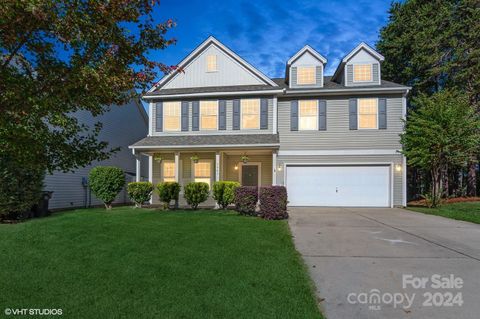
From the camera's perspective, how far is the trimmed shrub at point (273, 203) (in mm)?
9422

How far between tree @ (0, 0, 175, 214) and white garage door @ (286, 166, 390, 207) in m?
12.2

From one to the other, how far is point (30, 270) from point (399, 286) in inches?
200

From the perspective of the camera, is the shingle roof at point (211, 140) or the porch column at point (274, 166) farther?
the porch column at point (274, 166)

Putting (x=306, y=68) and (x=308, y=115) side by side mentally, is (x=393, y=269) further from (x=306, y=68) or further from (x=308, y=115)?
(x=306, y=68)

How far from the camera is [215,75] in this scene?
15.6 m

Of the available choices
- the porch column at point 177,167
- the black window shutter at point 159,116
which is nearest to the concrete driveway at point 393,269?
the porch column at point 177,167

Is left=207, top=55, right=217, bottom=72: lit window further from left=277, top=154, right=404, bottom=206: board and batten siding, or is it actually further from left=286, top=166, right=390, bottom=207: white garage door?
left=286, top=166, right=390, bottom=207: white garage door

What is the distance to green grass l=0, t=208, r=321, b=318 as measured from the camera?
10.6 feet

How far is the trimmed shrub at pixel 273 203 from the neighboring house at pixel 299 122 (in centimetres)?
432

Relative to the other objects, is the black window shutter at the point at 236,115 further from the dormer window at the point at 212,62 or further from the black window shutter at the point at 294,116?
the black window shutter at the point at 294,116

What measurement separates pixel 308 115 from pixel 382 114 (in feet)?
11.2

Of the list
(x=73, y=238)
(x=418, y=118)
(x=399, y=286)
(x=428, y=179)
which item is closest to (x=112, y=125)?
(x=73, y=238)

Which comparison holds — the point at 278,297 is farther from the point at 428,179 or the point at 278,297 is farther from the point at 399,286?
the point at 428,179

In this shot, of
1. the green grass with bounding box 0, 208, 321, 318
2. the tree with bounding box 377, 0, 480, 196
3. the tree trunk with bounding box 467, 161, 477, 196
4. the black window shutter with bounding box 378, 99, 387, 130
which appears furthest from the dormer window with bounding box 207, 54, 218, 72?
the tree trunk with bounding box 467, 161, 477, 196
